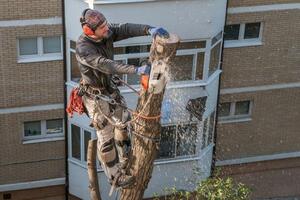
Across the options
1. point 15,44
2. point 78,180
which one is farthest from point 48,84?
point 78,180

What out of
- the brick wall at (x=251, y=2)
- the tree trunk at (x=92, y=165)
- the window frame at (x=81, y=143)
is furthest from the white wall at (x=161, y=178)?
the tree trunk at (x=92, y=165)

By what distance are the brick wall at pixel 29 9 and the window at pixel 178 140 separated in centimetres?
432

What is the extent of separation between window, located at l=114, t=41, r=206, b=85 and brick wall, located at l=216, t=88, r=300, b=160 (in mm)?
2440

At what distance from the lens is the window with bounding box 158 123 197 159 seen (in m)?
17.4

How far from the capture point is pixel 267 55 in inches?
723

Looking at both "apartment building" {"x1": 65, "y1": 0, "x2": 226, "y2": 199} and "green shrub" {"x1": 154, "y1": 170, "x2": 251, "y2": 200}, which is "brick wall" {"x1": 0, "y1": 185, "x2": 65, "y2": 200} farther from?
"green shrub" {"x1": 154, "y1": 170, "x2": 251, "y2": 200}

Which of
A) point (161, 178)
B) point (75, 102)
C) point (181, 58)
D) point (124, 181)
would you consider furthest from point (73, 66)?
point (124, 181)

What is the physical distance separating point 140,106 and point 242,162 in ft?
38.9

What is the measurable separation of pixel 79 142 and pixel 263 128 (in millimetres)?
5834

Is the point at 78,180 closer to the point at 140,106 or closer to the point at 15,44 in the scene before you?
the point at 15,44

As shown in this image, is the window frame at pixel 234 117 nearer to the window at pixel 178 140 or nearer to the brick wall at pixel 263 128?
the brick wall at pixel 263 128

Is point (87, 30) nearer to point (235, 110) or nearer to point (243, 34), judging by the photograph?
point (243, 34)

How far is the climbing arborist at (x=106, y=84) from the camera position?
8422 mm

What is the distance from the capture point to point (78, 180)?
60.0 feet
